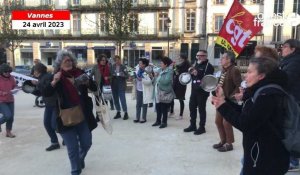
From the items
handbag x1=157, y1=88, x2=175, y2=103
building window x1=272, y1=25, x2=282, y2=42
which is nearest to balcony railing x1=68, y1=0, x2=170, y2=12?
building window x1=272, y1=25, x2=282, y2=42

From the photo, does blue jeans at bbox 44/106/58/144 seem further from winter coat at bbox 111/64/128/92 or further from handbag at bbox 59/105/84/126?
winter coat at bbox 111/64/128/92

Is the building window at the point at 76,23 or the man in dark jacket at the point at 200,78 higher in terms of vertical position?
the building window at the point at 76,23

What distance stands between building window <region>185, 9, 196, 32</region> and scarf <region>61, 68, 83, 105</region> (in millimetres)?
33915

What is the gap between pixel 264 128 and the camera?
2398mm

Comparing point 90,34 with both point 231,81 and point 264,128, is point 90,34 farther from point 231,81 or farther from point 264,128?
point 264,128

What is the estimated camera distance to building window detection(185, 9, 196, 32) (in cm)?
3709

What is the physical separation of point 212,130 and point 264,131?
4.59 meters

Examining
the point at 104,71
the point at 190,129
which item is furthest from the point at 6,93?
the point at 190,129

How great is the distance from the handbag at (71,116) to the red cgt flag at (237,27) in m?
3.75

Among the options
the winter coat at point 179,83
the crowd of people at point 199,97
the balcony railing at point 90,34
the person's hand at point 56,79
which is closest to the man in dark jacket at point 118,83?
the crowd of people at point 199,97

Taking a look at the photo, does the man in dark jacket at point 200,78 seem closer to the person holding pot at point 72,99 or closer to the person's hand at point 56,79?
the person holding pot at point 72,99

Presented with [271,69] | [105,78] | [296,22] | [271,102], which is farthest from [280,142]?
[296,22]

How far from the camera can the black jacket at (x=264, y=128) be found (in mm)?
2322

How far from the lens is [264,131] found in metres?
2.41
